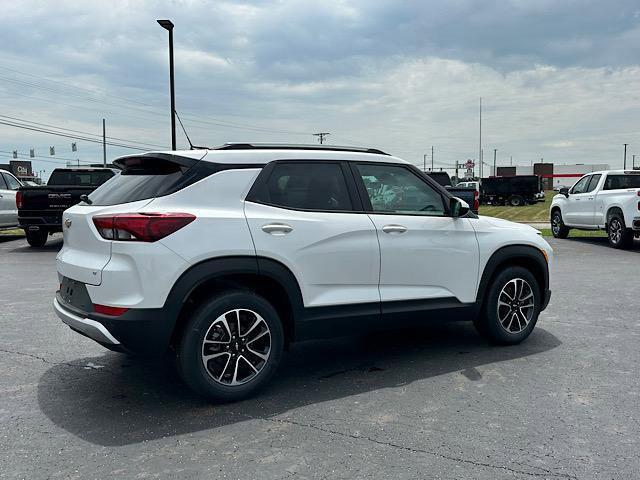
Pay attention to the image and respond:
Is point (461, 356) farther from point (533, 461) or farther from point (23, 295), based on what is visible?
point (23, 295)

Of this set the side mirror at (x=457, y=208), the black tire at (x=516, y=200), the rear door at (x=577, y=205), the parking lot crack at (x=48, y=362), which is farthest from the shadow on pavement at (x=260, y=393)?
the black tire at (x=516, y=200)

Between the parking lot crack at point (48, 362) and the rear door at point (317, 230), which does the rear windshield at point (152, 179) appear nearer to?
the rear door at point (317, 230)

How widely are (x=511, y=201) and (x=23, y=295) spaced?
41482 mm

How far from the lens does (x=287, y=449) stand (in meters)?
3.30

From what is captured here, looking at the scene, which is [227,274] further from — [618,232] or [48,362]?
[618,232]

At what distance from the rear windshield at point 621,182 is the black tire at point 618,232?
904 mm

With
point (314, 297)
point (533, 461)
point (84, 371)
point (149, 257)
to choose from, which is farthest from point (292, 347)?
point (533, 461)

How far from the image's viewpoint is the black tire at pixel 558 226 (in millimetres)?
16755

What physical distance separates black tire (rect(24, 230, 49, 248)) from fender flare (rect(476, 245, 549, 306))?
11921 mm

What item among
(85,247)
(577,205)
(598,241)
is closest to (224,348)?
(85,247)

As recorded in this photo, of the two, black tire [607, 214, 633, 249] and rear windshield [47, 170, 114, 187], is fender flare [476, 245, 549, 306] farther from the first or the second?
rear windshield [47, 170, 114, 187]

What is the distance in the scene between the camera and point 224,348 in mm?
3926

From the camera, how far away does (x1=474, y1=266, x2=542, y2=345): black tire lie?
5195mm

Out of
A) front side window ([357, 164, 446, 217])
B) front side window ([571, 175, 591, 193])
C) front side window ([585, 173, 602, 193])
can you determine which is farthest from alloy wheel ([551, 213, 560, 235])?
front side window ([357, 164, 446, 217])
